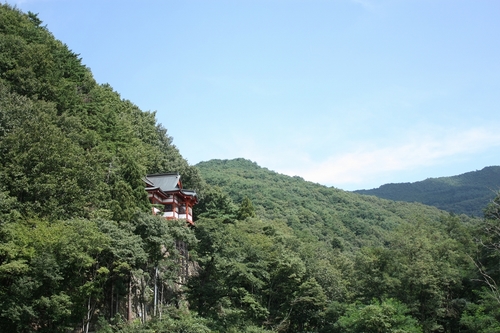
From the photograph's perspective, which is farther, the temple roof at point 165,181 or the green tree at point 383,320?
the temple roof at point 165,181

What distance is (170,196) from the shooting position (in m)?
32.8

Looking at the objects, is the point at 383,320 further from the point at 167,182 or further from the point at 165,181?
the point at 165,181

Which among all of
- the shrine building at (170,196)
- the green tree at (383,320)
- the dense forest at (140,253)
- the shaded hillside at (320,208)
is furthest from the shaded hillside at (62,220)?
the shaded hillside at (320,208)

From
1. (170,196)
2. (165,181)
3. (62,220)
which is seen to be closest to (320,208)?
(165,181)

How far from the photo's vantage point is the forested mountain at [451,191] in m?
136

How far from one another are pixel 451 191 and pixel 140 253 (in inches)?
5923

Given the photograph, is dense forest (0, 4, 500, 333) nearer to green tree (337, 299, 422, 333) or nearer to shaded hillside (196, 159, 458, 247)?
green tree (337, 299, 422, 333)

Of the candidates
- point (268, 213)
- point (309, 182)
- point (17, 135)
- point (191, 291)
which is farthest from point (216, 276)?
point (309, 182)

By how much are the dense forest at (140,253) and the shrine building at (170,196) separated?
1921 mm

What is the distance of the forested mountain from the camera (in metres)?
136

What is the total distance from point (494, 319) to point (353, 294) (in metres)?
10.2

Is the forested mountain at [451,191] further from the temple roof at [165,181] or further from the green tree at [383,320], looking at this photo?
the temple roof at [165,181]

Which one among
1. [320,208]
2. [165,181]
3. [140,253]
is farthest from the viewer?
[320,208]

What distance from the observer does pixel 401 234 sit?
116 ft
